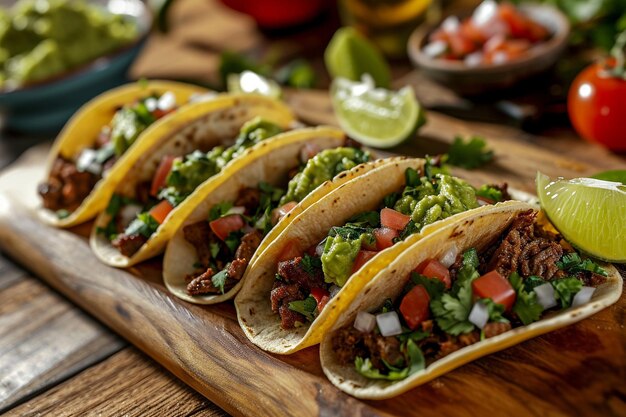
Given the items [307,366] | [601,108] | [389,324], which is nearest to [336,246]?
[389,324]

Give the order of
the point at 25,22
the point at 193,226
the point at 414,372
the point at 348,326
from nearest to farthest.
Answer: the point at 414,372
the point at 348,326
the point at 193,226
the point at 25,22

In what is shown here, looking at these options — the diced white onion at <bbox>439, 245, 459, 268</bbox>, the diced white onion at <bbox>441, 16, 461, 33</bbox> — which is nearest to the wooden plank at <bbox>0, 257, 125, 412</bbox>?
the diced white onion at <bbox>439, 245, 459, 268</bbox>

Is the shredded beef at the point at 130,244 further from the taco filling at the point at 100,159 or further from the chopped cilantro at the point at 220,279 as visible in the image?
the taco filling at the point at 100,159

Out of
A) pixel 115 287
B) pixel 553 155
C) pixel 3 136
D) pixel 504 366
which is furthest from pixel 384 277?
pixel 3 136

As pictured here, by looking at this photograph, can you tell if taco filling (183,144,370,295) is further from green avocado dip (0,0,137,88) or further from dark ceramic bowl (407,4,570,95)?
green avocado dip (0,0,137,88)

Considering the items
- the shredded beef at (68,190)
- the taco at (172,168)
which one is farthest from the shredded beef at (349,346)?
the shredded beef at (68,190)

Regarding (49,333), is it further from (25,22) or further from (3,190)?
(25,22)
